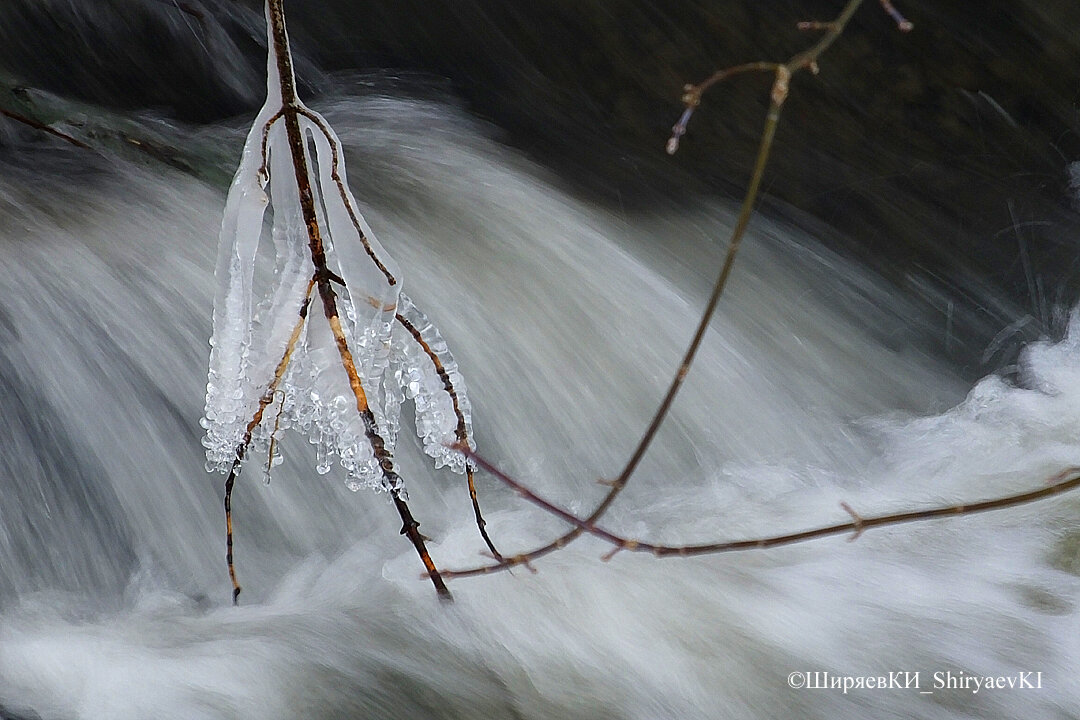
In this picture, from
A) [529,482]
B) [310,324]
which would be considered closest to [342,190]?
[310,324]

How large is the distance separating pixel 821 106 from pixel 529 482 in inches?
61.3

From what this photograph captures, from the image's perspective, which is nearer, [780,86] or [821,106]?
[780,86]

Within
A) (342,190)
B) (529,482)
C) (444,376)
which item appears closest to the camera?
(342,190)

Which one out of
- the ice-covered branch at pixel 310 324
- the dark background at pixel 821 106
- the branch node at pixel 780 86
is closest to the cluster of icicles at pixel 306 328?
the ice-covered branch at pixel 310 324

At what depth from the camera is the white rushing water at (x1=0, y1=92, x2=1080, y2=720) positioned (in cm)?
157

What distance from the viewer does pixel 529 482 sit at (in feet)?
7.07

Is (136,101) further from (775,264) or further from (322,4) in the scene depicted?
(775,264)

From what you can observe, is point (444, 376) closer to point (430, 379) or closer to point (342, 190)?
point (430, 379)

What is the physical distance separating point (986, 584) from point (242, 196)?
149 centimetres

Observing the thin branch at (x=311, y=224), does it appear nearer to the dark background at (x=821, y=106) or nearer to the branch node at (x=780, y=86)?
the branch node at (x=780, y=86)

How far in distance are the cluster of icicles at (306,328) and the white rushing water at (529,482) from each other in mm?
432

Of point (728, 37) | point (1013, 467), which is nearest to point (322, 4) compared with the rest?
point (728, 37)

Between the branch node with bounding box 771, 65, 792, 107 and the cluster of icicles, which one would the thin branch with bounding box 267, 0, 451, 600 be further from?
the branch node with bounding box 771, 65, 792, 107

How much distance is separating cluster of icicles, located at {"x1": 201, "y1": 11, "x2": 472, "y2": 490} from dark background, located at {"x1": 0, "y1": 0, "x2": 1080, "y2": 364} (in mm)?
1549
